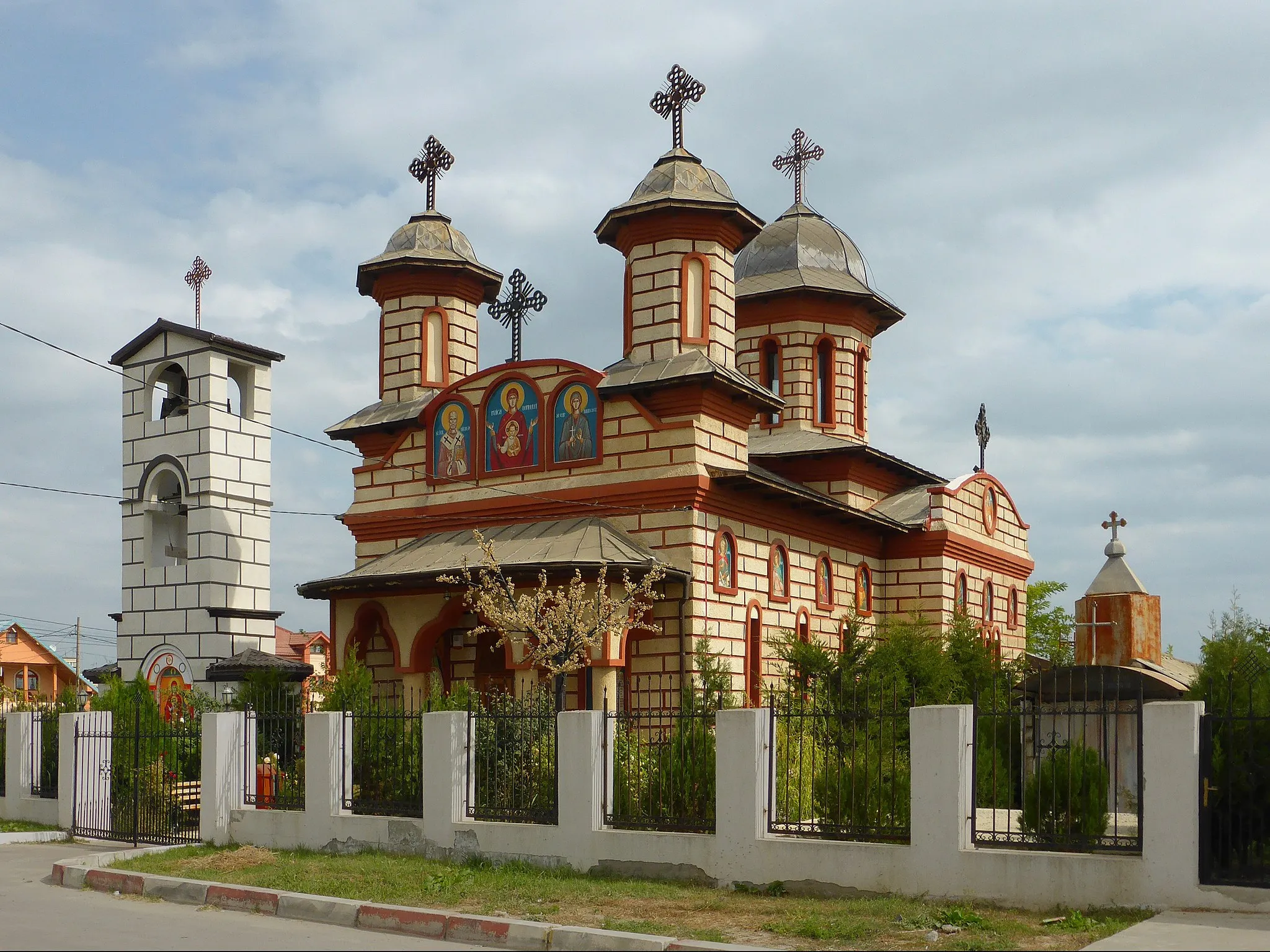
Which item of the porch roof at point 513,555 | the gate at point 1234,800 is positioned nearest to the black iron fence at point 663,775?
the gate at point 1234,800

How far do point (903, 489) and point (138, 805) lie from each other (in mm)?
18302

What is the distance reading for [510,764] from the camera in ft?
48.5

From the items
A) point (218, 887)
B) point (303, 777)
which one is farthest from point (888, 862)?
point (303, 777)

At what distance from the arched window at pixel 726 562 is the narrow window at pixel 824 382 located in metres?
8.19

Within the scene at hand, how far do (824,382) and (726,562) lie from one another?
913cm

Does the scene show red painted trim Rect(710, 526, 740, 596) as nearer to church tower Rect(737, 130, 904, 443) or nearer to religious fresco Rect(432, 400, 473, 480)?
religious fresco Rect(432, 400, 473, 480)

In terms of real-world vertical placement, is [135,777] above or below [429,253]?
below

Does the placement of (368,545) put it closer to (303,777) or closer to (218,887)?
(303,777)

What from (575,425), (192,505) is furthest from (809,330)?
(192,505)

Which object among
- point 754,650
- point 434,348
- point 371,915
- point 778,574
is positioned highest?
point 434,348

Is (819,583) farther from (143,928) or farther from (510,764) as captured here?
(143,928)

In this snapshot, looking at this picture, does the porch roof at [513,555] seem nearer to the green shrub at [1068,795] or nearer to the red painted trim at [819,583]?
the red painted trim at [819,583]

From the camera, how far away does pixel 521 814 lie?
1402 cm

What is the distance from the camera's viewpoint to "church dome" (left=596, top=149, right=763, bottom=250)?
23516 millimetres
